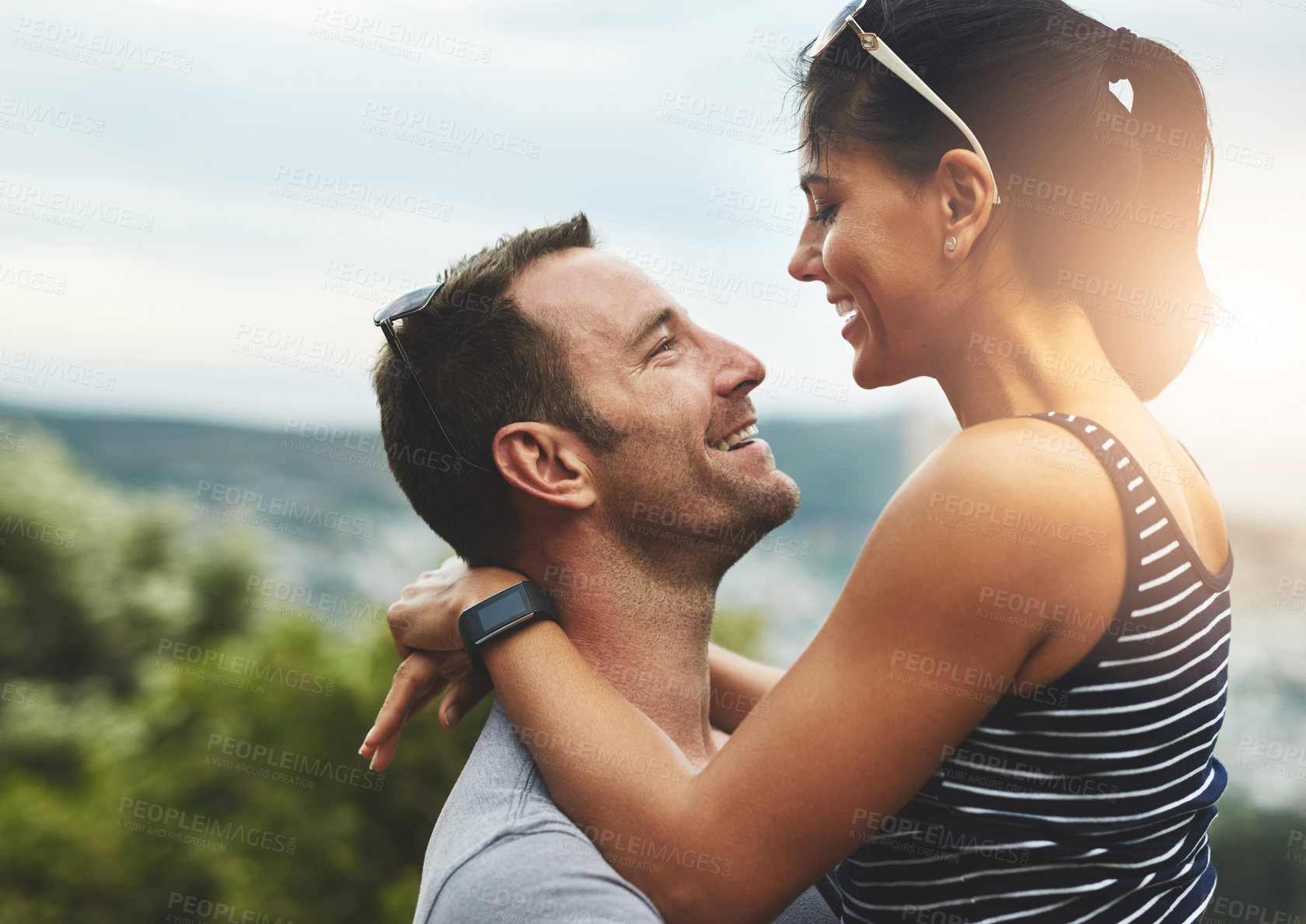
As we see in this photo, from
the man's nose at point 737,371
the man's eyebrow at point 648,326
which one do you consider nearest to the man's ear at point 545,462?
the man's eyebrow at point 648,326

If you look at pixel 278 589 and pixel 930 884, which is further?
pixel 278 589

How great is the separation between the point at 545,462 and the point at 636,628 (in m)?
0.48

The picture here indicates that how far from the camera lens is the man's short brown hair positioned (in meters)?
2.37

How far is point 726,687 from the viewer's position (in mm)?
2723

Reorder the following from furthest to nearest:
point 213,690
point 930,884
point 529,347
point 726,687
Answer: point 213,690, point 726,687, point 529,347, point 930,884

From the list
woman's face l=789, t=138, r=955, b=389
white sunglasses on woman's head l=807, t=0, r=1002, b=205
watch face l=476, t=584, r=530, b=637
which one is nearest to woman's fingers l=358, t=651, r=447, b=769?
watch face l=476, t=584, r=530, b=637

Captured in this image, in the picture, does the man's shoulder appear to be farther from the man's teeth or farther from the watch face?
the man's teeth

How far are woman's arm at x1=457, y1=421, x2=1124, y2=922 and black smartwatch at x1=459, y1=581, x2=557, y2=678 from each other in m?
0.45

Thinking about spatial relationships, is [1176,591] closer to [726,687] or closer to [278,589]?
[726,687]

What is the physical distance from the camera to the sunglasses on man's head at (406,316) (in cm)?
240

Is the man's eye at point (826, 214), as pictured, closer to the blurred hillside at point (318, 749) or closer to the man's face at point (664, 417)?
the man's face at point (664, 417)

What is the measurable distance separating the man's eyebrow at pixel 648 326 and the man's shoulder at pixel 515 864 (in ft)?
3.37

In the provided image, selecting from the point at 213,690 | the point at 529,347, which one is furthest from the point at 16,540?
the point at 529,347

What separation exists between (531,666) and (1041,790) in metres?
0.97
